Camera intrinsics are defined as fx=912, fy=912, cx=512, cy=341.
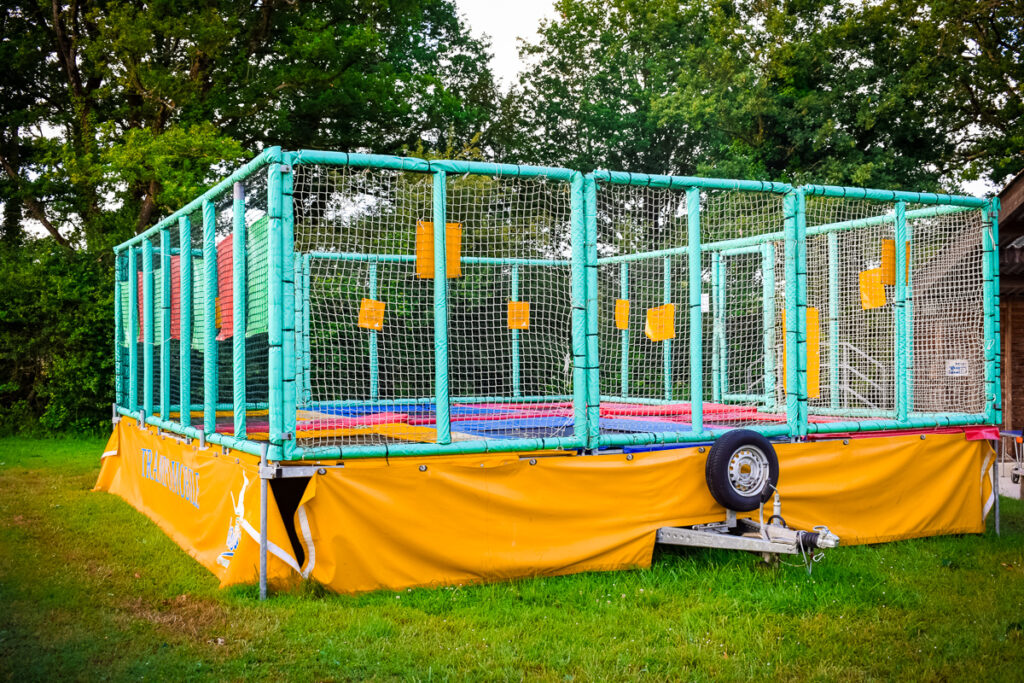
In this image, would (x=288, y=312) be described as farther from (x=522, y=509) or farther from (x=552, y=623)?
(x=552, y=623)

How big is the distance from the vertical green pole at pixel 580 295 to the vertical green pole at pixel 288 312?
1807 millimetres

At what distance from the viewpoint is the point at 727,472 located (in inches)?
243

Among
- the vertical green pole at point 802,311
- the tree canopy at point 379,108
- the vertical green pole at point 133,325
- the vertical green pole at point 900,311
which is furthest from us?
the tree canopy at point 379,108

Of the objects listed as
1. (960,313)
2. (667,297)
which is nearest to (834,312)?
(960,313)

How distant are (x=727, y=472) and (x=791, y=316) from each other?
1344mm

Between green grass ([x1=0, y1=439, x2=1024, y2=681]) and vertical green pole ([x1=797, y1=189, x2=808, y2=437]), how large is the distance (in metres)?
1.14

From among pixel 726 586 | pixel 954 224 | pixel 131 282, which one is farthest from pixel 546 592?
pixel 131 282

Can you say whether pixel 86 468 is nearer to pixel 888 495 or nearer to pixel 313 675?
pixel 313 675

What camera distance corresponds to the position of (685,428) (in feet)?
A: 22.7

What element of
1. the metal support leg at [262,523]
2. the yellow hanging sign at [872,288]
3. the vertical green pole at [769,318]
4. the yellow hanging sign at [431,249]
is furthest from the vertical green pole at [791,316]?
the metal support leg at [262,523]

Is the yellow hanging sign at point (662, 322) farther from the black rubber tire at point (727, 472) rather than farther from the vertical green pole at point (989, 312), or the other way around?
the vertical green pole at point (989, 312)

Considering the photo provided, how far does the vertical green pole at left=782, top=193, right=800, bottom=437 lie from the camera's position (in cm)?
671

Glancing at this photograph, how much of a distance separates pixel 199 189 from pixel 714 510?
547 inches

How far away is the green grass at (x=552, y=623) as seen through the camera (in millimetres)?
4258
